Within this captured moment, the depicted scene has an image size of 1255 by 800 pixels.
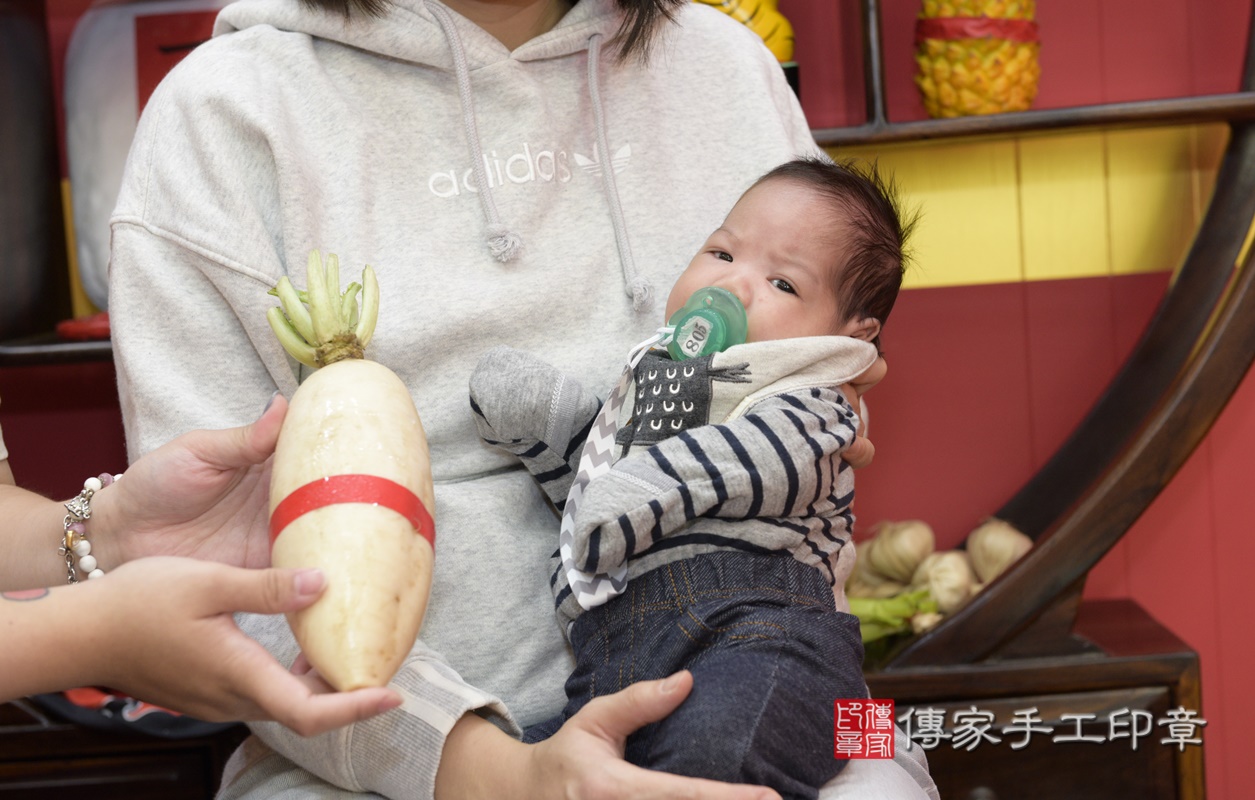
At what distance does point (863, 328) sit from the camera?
1.26 meters

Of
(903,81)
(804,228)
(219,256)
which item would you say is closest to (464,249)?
(219,256)

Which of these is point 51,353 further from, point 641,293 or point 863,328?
point 863,328

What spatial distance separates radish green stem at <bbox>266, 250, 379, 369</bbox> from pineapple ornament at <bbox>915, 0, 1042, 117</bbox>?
122 centimetres

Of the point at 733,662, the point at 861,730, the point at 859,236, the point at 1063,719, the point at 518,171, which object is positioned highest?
the point at 518,171

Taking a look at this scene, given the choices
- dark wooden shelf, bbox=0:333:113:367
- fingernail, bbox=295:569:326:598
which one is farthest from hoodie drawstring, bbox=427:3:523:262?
dark wooden shelf, bbox=0:333:113:367

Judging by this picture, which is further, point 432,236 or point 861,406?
point 861,406

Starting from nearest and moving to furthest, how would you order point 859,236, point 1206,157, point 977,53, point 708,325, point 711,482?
point 711,482 < point 708,325 < point 859,236 < point 977,53 < point 1206,157

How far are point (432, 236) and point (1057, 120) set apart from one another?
108cm

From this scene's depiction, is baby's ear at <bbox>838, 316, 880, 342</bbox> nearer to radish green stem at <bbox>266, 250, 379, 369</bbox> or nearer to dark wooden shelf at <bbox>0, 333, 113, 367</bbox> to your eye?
radish green stem at <bbox>266, 250, 379, 369</bbox>

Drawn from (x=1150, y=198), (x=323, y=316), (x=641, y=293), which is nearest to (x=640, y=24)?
(x=641, y=293)

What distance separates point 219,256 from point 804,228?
60 centimetres

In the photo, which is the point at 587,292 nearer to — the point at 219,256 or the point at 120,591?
the point at 219,256

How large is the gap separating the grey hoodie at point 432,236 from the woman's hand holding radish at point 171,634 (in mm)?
182

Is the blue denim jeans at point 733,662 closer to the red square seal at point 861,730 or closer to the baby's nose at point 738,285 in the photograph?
the red square seal at point 861,730
